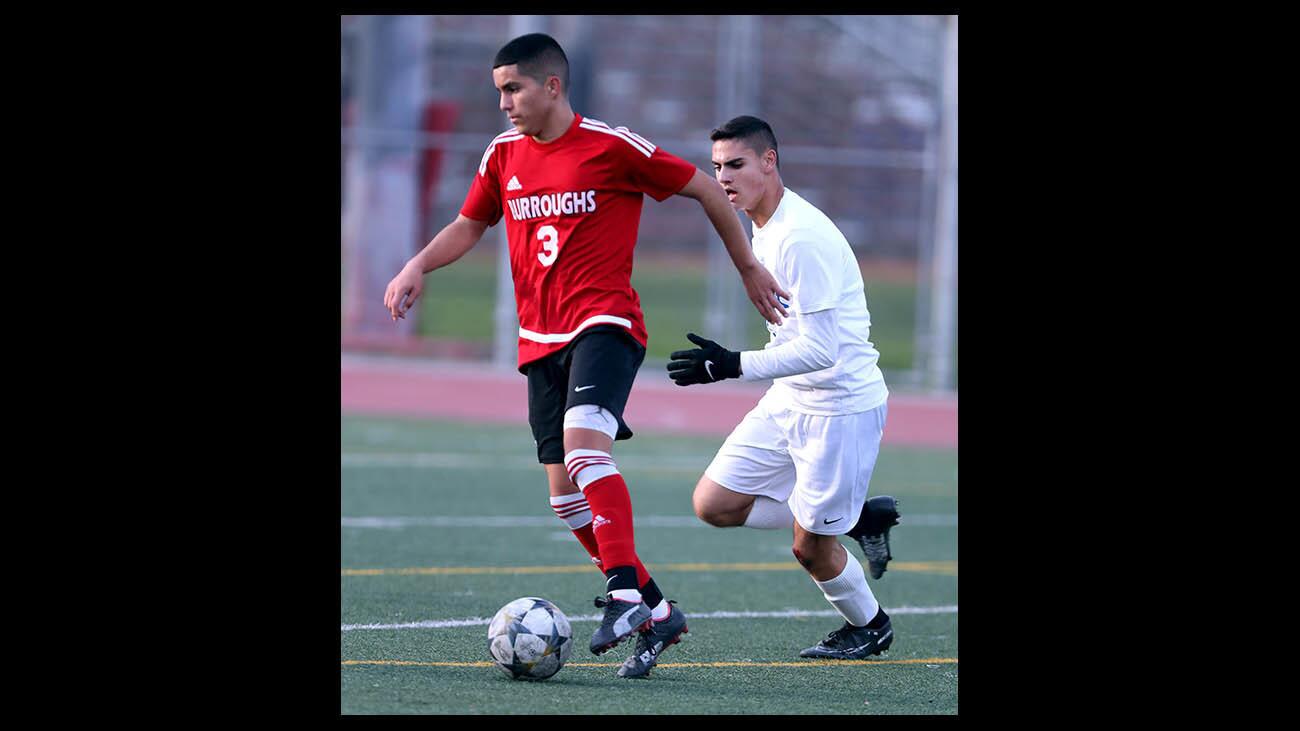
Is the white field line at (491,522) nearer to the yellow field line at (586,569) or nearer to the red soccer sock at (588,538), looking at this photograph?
the yellow field line at (586,569)

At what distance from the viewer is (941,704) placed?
514cm

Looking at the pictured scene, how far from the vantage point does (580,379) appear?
5.30 metres

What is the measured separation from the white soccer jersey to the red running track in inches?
395

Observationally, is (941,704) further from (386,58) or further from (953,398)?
(386,58)

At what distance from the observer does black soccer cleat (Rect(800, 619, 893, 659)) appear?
6.03m

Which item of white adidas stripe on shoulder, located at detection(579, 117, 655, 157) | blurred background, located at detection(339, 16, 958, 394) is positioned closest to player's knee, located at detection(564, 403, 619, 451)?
white adidas stripe on shoulder, located at detection(579, 117, 655, 157)

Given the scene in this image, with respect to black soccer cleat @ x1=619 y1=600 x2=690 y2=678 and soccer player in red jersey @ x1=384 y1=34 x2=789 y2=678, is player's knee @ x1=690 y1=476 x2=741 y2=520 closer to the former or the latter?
soccer player in red jersey @ x1=384 y1=34 x2=789 y2=678

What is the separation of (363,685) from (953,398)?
1495cm

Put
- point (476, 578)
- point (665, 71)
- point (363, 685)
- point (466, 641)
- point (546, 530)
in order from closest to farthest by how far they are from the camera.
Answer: point (363, 685) → point (466, 641) → point (476, 578) → point (546, 530) → point (665, 71)

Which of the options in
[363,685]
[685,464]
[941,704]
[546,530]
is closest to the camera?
[363,685]

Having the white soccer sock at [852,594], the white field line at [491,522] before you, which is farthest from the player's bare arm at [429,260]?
the white field line at [491,522]

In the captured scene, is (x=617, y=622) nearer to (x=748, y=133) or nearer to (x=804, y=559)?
(x=804, y=559)

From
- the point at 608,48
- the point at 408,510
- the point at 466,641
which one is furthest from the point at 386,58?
the point at 466,641

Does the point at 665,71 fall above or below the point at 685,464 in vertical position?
above
